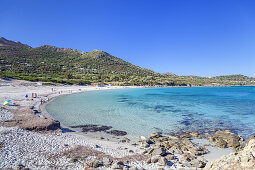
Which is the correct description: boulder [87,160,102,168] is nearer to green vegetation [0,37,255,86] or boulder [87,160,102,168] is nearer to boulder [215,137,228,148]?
boulder [215,137,228,148]

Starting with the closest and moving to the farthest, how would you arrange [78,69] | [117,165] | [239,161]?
1. [239,161]
2. [117,165]
3. [78,69]

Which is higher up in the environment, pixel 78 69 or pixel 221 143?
pixel 78 69

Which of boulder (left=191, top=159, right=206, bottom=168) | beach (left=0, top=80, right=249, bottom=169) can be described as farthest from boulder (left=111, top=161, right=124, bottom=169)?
boulder (left=191, top=159, right=206, bottom=168)

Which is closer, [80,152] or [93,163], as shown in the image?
[93,163]

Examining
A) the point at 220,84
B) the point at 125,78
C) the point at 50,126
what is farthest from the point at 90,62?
the point at 50,126

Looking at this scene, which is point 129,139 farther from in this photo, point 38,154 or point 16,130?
point 16,130

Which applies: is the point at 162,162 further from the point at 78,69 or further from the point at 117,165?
the point at 78,69

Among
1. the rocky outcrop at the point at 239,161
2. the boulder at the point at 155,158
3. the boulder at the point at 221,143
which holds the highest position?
the rocky outcrop at the point at 239,161

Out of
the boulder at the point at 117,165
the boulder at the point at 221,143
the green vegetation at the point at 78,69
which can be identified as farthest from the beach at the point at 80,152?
the green vegetation at the point at 78,69

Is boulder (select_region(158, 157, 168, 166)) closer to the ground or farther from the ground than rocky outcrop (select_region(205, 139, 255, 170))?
closer to the ground

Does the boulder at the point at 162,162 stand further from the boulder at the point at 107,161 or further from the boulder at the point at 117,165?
the boulder at the point at 107,161

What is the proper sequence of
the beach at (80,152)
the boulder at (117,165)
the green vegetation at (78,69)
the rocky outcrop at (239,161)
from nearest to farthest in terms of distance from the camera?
the rocky outcrop at (239,161), the boulder at (117,165), the beach at (80,152), the green vegetation at (78,69)

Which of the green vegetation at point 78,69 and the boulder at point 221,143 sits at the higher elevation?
the green vegetation at point 78,69

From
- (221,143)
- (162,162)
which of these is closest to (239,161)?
(162,162)
